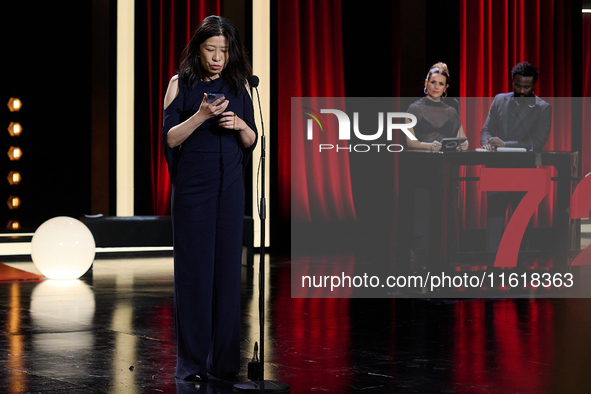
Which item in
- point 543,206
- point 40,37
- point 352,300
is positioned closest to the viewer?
point 352,300

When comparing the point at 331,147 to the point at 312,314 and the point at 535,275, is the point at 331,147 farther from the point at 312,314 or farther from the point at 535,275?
the point at 312,314

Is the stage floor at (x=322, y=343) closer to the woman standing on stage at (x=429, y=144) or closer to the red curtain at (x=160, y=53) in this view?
the woman standing on stage at (x=429, y=144)

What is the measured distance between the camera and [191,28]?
762cm

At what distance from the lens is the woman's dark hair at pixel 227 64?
8.64 feet

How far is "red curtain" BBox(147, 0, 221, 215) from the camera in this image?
7523mm

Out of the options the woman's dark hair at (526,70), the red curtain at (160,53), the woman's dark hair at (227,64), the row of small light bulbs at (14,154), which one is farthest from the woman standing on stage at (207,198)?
the row of small light bulbs at (14,154)

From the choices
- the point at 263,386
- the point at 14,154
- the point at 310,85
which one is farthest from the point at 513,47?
the point at 263,386

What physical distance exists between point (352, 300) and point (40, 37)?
4.57m

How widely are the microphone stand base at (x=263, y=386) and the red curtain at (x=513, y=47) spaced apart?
18.7ft

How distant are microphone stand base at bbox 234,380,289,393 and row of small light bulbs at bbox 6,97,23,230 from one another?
218 inches

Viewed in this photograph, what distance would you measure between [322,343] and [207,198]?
A: 1.04 meters

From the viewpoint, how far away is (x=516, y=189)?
5027 mm

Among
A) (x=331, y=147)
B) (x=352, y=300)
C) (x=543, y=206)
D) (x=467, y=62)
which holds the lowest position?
(x=352, y=300)

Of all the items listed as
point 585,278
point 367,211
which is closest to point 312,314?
point 585,278
